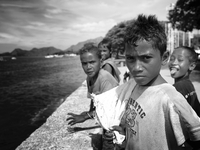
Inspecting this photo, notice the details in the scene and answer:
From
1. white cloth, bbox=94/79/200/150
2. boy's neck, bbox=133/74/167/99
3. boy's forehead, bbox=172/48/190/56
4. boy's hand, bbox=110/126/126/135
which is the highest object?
boy's forehead, bbox=172/48/190/56

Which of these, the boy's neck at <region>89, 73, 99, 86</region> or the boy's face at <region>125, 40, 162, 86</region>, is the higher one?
the boy's face at <region>125, 40, 162, 86</region>

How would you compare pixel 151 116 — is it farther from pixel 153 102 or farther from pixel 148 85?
pixel 148 85

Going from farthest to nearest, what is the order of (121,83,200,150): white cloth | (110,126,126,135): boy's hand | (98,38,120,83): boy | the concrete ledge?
(98,38,120,83): boy
the concrete ledge
(110,126,126,135): boy's hand
(121,83,200,150): white cloth

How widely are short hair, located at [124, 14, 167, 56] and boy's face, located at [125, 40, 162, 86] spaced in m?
0.04

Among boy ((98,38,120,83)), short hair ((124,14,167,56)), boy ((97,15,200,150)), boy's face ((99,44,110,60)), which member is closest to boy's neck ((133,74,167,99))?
boy ((97,15,200,150))

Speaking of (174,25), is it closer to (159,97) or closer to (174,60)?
(174,60)

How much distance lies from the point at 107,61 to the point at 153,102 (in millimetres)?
2555

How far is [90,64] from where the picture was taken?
8.34 feet

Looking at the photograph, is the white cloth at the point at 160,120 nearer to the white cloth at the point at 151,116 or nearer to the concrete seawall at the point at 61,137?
the white cloth at the point at 151,116

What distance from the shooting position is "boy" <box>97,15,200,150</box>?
1091 mm

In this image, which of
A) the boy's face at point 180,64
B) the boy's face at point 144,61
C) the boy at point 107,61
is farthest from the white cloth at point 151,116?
the boy at point 107,61

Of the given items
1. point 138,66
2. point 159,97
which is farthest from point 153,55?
point 159,97

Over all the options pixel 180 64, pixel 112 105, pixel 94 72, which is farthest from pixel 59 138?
pixel 180 64

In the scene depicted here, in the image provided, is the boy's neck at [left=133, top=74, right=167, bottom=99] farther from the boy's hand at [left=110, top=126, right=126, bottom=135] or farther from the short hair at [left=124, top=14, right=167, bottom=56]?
the boy's hand at [left=110, top=126, right=126, bottom=135]
